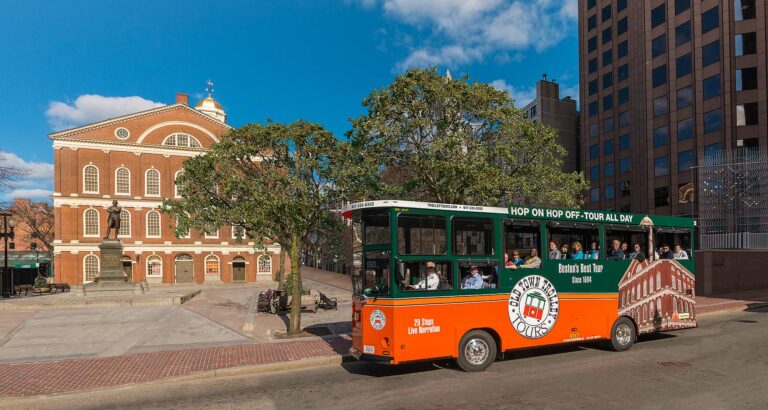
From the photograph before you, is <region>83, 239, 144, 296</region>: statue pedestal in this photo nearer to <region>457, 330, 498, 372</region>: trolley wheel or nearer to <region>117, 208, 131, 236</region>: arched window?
<region>117, 208, 131, 236</region>: arched window

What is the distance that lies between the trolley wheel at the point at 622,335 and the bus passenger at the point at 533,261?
120 inches

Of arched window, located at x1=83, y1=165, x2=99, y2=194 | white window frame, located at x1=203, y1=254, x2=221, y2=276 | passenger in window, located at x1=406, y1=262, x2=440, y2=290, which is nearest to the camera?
passenger in window, located at x1=406, y1=262, x2=440, y2=290

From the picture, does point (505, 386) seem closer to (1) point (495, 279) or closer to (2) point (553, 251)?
(1) point (495, 279)

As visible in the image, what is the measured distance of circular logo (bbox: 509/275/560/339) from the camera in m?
10.4

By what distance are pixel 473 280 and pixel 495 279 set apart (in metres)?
0.60

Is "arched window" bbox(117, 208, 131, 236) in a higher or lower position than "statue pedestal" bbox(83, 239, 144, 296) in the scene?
higher

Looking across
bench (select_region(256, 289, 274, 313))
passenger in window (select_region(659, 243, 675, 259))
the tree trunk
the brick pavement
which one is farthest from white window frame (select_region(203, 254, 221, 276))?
passenger in window (select_region(659, 243, 675, 259))

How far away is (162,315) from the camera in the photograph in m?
20.9

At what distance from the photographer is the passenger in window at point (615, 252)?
1159cm

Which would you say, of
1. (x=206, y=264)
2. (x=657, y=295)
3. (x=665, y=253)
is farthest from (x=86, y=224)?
(x=665, y=253)

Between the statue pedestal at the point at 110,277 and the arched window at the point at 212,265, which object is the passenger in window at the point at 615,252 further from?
the arched window at the point at 212,265

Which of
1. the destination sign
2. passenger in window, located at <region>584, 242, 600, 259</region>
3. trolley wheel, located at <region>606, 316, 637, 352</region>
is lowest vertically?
trolley wheel, located at <region>606, 316, 637, 352</region>

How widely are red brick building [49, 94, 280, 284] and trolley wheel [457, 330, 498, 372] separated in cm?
4098

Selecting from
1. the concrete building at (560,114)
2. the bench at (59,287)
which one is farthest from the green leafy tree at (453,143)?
the concrete building at (560,114)
